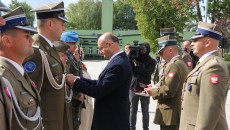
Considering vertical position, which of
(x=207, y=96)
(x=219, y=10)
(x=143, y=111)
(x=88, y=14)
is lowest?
(x=143, y=111)

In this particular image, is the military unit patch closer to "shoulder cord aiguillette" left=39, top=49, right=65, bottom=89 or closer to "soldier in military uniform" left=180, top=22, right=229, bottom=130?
"shoulder cord aiguillette" left=39, top=49, right=65, bottom=89

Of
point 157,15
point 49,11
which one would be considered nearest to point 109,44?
point 49,11

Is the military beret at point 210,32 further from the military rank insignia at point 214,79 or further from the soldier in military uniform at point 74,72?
the soldier in military uniform at point 74,72

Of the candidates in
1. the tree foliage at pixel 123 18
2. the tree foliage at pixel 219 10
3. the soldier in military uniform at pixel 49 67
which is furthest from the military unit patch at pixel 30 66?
the tree foliage at pixel 123 18

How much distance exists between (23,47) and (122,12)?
69.1 meters

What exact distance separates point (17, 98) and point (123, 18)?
6888 centimetres

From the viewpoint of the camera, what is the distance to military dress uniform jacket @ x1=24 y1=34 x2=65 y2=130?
2400 millimetres

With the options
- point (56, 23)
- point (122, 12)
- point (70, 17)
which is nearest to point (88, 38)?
point (70, 17)

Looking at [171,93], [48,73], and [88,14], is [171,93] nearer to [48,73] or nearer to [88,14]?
[48,73]

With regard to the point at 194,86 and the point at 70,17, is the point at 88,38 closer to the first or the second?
the point at 70,17

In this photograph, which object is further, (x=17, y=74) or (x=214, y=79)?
(x=214, y=79)

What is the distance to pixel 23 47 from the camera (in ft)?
6.15

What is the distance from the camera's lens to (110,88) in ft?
10.1

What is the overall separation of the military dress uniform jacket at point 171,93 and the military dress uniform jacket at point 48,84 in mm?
1788
